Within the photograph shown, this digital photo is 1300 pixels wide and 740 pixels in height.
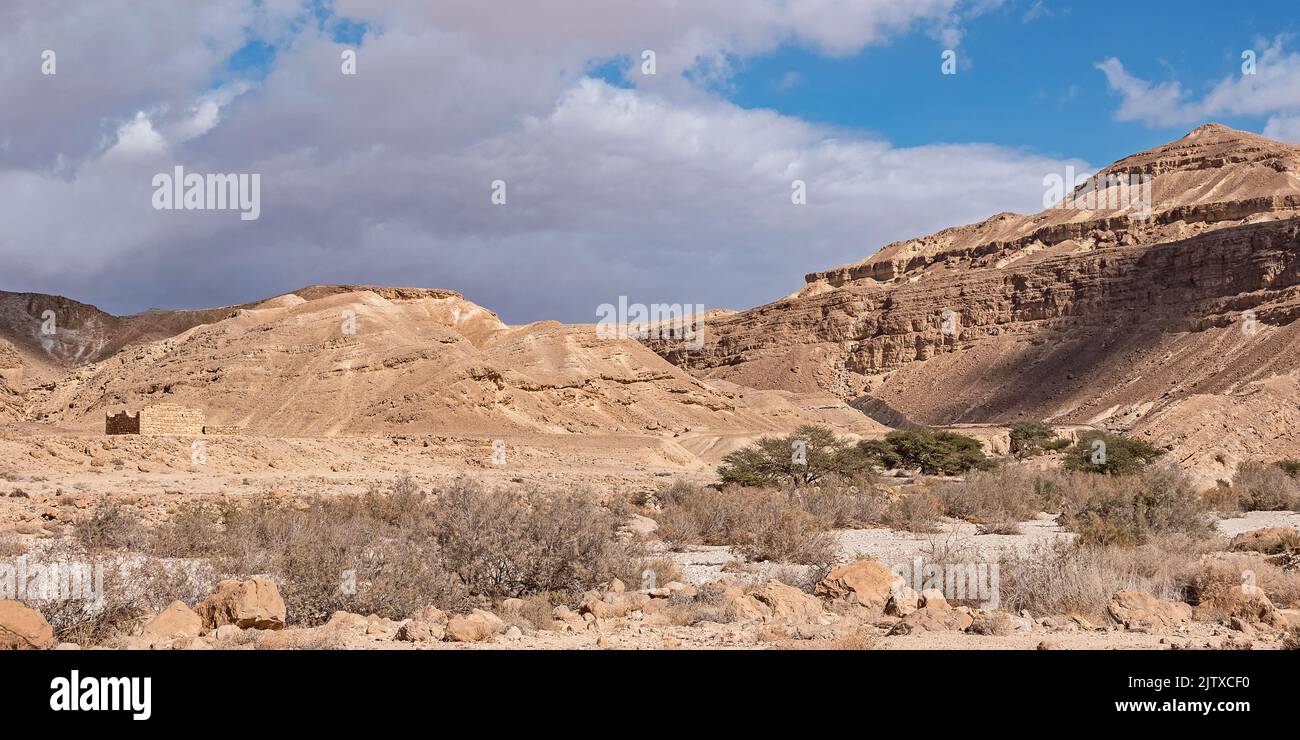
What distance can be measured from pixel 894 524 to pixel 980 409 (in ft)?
227

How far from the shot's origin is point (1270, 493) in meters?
24.5

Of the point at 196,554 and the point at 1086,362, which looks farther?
the point at 1086,362

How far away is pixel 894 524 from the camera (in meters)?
18.3

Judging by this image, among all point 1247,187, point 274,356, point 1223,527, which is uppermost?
point 1247,187

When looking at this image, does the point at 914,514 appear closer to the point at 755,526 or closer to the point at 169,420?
the point at 755,526

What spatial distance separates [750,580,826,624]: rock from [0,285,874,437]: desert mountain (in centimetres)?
3440

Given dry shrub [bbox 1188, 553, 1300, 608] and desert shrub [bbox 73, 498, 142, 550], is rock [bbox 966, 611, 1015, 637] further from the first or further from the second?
desert shrub [bbox 73, 498, 142, 550]

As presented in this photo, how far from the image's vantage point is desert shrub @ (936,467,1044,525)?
64.0ft

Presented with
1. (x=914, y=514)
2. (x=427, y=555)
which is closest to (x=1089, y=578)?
(x=427, y=555)

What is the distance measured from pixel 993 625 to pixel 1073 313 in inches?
3487

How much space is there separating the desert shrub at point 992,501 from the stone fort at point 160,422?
23440 mm
